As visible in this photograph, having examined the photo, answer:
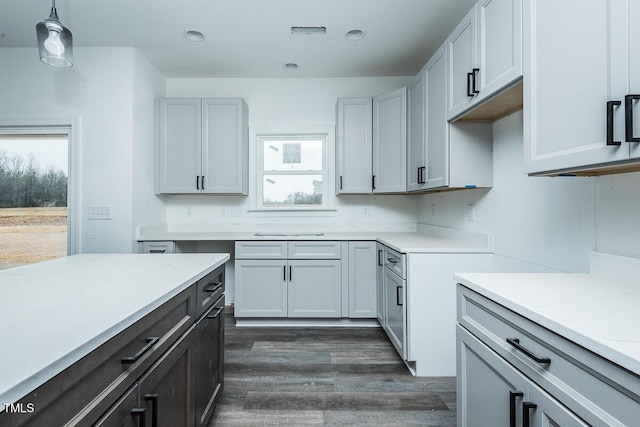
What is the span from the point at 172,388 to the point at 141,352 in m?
0.33

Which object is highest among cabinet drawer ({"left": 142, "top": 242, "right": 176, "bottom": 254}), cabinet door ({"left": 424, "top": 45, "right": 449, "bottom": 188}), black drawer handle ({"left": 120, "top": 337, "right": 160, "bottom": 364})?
cabinet door ({"left": 424, "top": 45, "right": 449, "bottom": 188})

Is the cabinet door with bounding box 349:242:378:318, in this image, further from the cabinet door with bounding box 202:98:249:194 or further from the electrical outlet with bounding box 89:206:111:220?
the electrical outlet with bounding box 89:206:111:220

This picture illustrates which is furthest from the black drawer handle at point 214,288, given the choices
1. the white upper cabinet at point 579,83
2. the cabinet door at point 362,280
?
the cabinet door at point 362,280

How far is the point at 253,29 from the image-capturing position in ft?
8.93

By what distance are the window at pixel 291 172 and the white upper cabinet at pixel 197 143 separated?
1.43 ft

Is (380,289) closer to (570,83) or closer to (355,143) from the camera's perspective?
(355,143)

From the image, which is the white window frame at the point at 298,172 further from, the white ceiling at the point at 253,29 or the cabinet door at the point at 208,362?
the cabinet door at the point at 208,362

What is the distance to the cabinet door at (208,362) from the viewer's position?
1.46m

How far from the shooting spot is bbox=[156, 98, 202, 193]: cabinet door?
3.39 m

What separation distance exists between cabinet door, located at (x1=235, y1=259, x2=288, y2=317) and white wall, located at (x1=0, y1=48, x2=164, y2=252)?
1.09 m

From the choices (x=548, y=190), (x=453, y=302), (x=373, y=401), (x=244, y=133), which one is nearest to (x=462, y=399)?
(x=373, y=401)

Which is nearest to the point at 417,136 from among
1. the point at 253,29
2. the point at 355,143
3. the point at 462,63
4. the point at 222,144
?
the point at 355,143

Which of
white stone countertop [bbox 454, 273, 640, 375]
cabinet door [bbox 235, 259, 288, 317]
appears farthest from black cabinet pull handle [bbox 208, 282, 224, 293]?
cabinet door [bbox 235, 259, 288, 317]

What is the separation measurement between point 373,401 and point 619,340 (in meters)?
1.58
